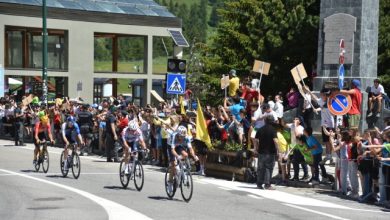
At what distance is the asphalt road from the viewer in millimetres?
14352

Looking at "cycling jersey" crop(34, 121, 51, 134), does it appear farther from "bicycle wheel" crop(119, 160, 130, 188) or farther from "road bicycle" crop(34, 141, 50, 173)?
"bicycle wheel" crop(119, 160, 130, 188)

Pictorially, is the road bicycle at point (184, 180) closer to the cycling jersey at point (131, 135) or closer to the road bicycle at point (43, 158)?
the cycling jersey at point (131, 135)

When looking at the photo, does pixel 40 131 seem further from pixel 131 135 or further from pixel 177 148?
pixel 177 148

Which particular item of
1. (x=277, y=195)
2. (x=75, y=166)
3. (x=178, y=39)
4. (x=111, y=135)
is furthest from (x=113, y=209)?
(x=178, y=39)

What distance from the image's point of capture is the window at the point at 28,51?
153 ft

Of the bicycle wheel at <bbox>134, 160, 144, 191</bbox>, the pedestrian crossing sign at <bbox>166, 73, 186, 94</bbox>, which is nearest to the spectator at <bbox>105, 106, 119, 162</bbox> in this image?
the pedestrian crossing sign at <bbox>166, 73, 186, 94</bbox>

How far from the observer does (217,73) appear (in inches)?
1615

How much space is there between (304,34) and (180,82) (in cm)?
1240

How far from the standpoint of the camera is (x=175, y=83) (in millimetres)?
24734

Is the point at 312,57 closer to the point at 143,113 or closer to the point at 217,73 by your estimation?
the point at 217,73

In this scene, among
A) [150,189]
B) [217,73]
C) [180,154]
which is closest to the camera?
[180,154]

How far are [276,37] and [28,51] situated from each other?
18466 millimetres

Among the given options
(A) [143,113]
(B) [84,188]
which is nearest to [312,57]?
(A) [143,113]

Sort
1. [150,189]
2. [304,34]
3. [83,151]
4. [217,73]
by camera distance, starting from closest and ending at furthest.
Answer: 1. [150,189]
2. [83,151]
3. [304,34]
4. [217,73]
